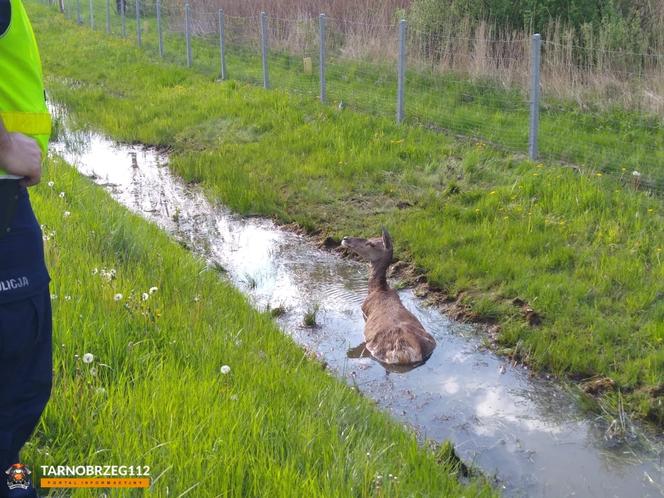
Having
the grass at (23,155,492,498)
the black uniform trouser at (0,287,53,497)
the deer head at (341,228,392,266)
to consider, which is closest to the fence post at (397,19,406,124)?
the deer head at (341,228,392,266)

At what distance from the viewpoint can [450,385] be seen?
5.60m

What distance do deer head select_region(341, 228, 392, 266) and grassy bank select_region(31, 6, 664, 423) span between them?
1.86ft

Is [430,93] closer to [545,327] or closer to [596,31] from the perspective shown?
[596,31]

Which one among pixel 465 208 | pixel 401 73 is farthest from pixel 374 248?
pixel 401 73

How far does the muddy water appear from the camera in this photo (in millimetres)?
4608

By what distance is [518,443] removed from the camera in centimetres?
489

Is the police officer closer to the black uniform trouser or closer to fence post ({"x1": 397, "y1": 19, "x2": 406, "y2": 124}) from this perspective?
the black uniform trouser

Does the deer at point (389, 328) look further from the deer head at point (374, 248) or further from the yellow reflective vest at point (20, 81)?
the yellow reflective vest at point (20, 81)

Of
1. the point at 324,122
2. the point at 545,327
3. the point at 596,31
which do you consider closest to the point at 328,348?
the point at 545,327

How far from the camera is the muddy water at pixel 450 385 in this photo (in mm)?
4608

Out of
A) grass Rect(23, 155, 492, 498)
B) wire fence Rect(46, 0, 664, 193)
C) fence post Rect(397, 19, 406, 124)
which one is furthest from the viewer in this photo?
fence post Rect(397, 19, 406, 124)

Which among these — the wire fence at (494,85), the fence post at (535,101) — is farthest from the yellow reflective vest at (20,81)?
the fence post at (535,101)

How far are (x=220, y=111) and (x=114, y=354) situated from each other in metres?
9.28

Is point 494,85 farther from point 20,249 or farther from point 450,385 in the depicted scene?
point 20,249
